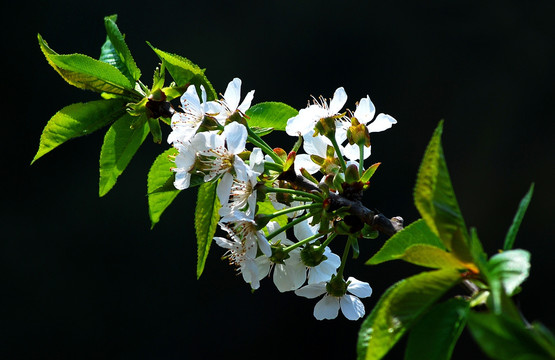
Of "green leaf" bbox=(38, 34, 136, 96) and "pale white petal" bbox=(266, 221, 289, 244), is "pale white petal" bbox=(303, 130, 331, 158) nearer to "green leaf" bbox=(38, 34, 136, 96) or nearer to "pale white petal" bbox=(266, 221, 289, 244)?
"pale white petal" bbox=(266, 221, 289, 244)

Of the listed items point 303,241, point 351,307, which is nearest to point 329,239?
point 303,241

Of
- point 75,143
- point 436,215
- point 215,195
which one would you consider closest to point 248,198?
point 215,195

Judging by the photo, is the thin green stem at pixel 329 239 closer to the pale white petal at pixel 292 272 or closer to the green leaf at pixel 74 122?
the pale white petal at pixel 292 272

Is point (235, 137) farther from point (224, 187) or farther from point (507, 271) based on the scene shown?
point (507, 271)

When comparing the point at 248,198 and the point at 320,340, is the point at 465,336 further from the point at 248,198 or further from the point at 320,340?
the point at 248,198

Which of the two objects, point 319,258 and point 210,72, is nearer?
point 319,258

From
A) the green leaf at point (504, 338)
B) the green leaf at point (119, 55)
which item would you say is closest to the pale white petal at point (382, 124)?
the green leaf at point (119, 55)
